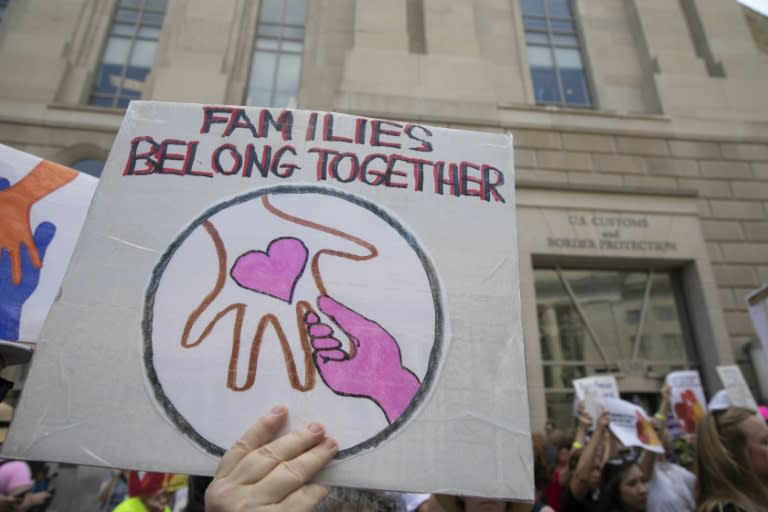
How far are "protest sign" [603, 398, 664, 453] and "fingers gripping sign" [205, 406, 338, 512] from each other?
339 cm

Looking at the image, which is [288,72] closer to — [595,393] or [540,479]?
[595,393]

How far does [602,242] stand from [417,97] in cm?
437

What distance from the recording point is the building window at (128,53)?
33.3 ft

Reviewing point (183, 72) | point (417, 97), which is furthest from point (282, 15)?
point (417, 97)

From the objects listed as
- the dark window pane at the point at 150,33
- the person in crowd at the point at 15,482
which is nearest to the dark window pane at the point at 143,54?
the dark window pane at the point at 150,33

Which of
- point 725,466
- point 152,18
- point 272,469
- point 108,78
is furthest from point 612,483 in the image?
point 152,18

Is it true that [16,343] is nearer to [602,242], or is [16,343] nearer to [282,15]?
[602,242]

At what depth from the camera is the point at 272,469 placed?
1.14 meters

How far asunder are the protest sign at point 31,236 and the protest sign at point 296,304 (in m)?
0.73

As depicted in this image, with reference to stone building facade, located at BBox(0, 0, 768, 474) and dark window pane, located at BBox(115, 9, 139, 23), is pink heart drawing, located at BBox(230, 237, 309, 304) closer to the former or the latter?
stone building facade, located at BBox(0, 0, 768, 474)

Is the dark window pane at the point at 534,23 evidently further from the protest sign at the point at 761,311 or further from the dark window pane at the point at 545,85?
the protest sign at the point at 761,311

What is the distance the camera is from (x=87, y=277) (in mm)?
1473

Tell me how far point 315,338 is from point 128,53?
464 inches

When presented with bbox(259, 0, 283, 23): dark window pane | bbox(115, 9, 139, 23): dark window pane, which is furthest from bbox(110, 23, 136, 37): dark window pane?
bbox(259, 0, 283, 23): dark window pane
